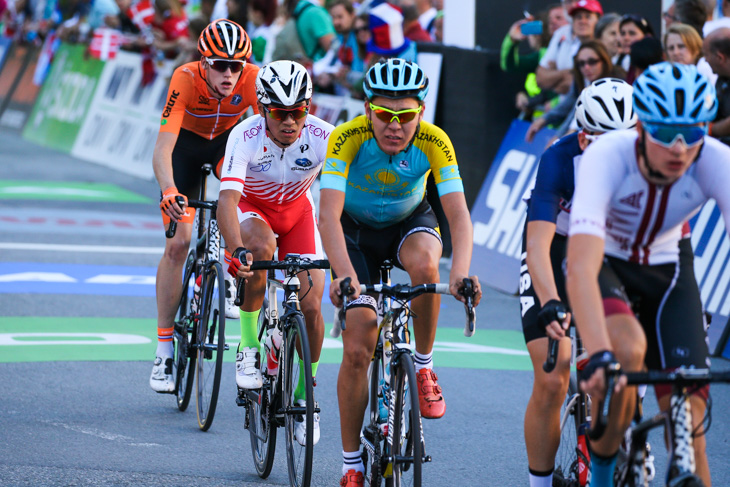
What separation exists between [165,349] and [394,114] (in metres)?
2.84

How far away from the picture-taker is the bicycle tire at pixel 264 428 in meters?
5.59

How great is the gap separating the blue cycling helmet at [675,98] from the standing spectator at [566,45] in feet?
22.1

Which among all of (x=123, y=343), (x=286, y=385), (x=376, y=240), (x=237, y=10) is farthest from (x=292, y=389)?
(x=237, y=10)

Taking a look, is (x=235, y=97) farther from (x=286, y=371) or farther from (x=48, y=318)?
(x=48, y=318)

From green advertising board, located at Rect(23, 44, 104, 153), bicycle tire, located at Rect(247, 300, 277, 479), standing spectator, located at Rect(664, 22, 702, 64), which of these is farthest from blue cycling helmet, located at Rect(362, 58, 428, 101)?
green advertising board, located at Rect(23, 44, 104, 153)

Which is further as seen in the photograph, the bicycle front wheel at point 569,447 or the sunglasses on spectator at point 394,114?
the sunglasses on spectator at point 394,114

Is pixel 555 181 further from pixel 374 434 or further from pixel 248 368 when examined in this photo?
pixel 248 368

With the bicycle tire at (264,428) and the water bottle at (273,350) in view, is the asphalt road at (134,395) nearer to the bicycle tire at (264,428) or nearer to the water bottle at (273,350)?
the bicycle tire at (264,428)

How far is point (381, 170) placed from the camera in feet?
17.3

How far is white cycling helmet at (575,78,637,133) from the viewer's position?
4.61m

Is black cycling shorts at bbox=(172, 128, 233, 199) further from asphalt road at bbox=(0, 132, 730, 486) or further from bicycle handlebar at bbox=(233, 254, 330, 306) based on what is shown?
bicycle handlebar at bbox=(233, 254, 330, 306)

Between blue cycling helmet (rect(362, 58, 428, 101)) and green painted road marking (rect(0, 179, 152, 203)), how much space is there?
1162cm

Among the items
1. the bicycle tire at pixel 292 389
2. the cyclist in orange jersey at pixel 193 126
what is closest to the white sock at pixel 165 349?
the cyclist in orange jersey at pixel 193 126

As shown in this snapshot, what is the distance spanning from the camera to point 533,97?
37.1 ft
